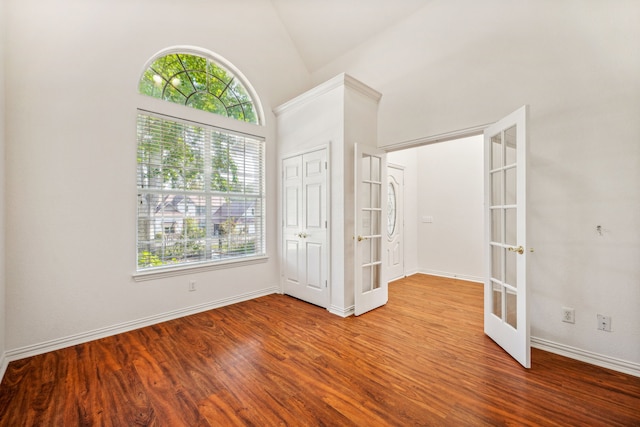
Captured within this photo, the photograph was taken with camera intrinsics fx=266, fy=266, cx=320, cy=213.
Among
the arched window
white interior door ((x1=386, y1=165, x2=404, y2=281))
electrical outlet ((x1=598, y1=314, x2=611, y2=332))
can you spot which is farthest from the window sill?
electrical outlet ((x1=598, y1=314, x2=611, y2=332))

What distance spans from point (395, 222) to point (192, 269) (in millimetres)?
3374

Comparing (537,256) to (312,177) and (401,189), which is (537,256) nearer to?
(312,177)

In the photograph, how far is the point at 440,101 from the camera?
117 inches

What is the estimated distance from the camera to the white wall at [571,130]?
201 centimetres

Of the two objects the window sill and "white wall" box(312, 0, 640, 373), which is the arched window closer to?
the window sill

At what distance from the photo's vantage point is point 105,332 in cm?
263

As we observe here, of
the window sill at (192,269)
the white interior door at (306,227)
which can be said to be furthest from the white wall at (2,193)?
the white interior door at (306,227)

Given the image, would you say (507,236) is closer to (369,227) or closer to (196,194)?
(369,227)

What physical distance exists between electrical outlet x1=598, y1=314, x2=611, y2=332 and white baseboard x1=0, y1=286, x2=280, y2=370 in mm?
3602

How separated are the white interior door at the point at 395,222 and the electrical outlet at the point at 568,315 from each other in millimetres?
2579

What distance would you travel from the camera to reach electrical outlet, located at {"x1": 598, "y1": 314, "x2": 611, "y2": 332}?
6.79ft

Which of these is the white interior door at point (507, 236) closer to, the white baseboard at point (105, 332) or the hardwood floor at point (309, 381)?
Result: the hardwood floor at point (309, 381)

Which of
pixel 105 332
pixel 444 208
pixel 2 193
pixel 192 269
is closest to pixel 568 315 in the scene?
pixel 444 208

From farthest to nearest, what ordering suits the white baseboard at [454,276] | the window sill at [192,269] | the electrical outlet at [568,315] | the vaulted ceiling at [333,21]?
the white baseboard at [454,276] → the vaulted ceiling at [333,21] → the window sill at [192,269] → the electrical outlet at [568,315]
